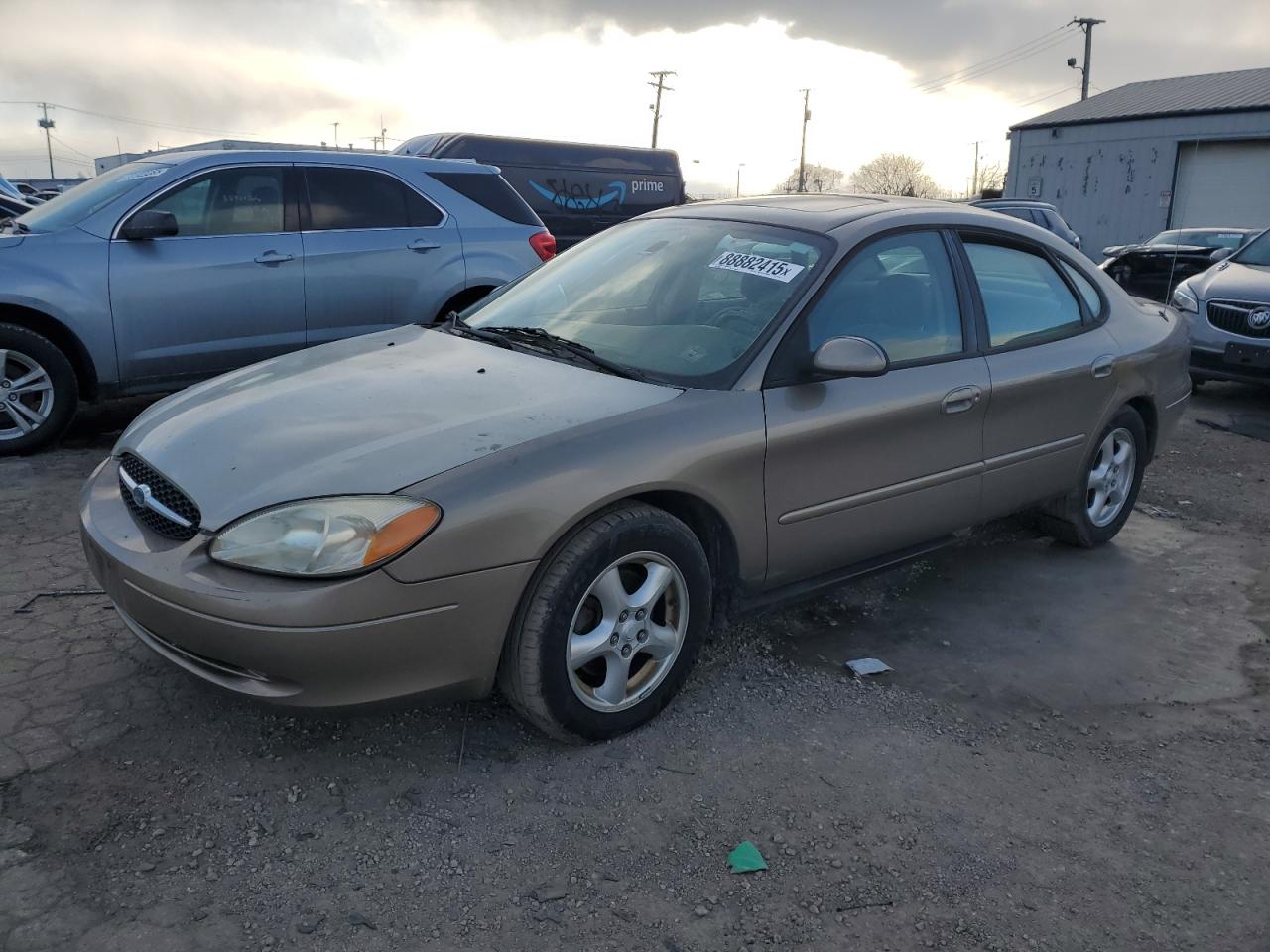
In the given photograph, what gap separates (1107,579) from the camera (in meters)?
4.60

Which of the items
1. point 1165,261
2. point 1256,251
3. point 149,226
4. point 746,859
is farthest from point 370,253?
point 1165,261

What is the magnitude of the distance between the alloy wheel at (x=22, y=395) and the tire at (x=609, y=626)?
4.19 metres

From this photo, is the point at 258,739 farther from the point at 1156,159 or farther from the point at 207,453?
the point at 1156,159

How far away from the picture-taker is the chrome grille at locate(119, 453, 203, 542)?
2.75m

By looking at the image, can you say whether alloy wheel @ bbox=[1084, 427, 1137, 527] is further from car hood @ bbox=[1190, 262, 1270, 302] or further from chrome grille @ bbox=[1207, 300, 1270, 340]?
car hood @ bbox=[1190, 262, 1270, 302]

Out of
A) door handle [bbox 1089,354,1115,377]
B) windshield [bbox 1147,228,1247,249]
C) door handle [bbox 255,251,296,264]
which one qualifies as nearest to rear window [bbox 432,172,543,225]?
door handle [bbox 255,251,296,264]

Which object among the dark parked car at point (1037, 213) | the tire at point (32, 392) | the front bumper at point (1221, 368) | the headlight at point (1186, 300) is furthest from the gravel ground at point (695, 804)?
the dark parked car at point (1037, 213)

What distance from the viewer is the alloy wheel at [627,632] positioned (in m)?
2.87

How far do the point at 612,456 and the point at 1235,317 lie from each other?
7575 mm

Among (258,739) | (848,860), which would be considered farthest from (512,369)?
(848,860)

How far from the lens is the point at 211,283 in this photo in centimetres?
595

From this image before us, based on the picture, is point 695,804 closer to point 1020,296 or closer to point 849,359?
point 849,359

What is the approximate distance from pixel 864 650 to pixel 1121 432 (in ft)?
6.50

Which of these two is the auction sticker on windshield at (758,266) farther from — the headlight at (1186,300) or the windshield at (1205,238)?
the windshield at (1205,238)
